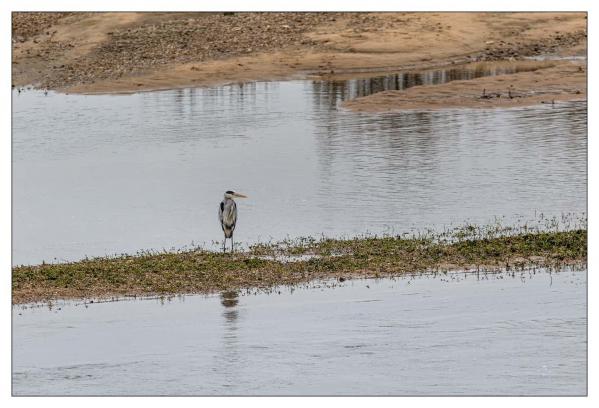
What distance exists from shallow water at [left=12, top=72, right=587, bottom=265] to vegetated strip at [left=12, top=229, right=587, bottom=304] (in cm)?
143

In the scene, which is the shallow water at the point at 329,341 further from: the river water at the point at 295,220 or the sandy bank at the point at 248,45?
the sandy bank at the point at 248,45

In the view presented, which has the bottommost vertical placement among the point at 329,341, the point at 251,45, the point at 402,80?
the point at 329,341

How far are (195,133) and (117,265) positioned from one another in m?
17.7

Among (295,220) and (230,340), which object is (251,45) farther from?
(230,340)

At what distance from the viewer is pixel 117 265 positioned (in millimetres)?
23734

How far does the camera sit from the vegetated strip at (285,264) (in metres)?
22.6

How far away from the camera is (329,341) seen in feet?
64.6

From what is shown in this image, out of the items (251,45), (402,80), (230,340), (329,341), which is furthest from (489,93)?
(230,340)

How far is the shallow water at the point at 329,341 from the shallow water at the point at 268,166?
4.31m

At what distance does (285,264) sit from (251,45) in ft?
99.3

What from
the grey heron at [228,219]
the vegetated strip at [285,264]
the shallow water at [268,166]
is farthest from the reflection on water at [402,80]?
the vegetated strip at [285,264]

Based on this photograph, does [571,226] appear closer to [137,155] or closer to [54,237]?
[54,237]

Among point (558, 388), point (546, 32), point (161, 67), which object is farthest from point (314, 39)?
point (558, 388)

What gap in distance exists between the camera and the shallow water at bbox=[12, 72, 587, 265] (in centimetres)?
2766
